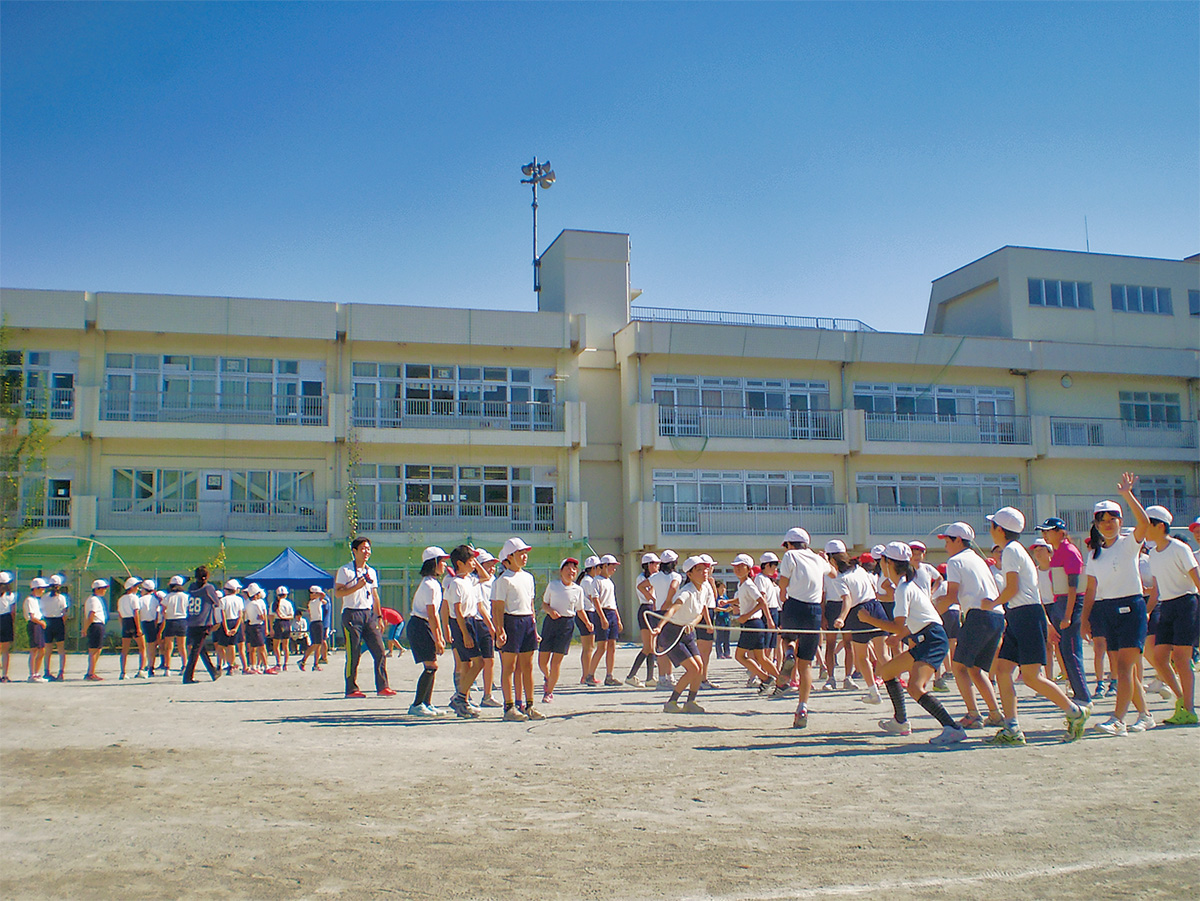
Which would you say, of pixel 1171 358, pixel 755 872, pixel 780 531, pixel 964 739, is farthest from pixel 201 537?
pixel 1171 358

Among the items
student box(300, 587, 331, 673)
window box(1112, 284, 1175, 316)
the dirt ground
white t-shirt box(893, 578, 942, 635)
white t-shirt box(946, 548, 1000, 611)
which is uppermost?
window box(1112, 284, 1175, 316)

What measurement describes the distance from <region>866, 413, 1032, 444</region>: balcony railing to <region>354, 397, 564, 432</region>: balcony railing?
38.4 ft

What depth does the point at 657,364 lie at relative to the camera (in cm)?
3559

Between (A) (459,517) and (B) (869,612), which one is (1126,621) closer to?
(B) (869,612)

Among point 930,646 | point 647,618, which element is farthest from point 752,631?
point 930,646

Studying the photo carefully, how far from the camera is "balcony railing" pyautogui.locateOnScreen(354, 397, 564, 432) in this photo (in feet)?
109

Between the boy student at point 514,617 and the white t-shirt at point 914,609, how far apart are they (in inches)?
140

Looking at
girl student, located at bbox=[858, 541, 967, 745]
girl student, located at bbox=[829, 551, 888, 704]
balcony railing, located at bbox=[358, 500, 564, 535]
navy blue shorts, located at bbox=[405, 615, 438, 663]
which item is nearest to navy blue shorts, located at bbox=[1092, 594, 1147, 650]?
girl student, located at bbox=[858, 541, 967, 745]

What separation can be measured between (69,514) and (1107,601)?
29.9m

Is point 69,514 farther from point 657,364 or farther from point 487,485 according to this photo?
point 657,364

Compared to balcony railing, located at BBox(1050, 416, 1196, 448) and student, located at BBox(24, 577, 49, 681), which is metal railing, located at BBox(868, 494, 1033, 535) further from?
student, located at BBox(24, 577, 49, 681)

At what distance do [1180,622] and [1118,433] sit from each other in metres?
33.2

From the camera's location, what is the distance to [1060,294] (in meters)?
40.2

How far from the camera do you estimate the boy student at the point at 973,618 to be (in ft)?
28.0
